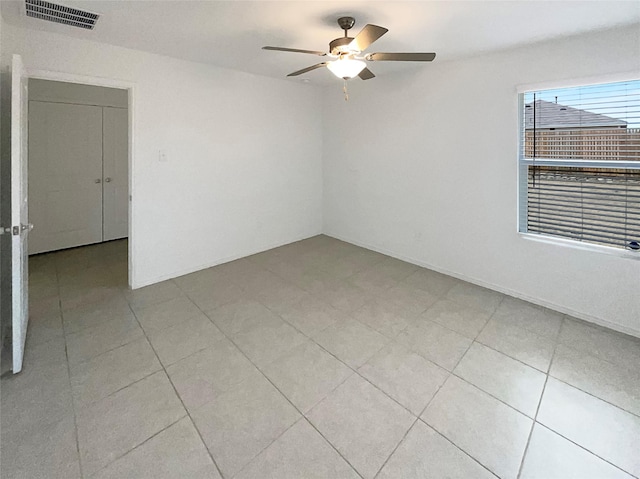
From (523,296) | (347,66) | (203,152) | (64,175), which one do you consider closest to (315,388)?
(347,66)

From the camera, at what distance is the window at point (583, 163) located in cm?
260

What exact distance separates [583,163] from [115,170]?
240 inches

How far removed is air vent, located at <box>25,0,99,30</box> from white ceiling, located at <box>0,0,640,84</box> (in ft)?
0.25

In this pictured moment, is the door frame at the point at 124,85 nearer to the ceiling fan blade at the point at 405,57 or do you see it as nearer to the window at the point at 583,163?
the ceiling fan blade at the point at 405,57

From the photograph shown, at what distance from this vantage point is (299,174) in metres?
5.02

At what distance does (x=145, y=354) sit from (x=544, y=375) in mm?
2775

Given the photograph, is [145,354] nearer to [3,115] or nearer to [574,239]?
[3,115]

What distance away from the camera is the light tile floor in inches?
60.9

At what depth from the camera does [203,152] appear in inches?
152

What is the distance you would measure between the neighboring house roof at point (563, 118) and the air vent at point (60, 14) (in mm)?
3796

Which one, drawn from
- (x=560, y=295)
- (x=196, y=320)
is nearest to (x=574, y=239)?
(x=560, y=295)

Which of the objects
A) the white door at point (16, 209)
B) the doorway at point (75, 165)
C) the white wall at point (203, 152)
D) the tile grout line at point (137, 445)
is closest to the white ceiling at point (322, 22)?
the white wall at point (203, 152)

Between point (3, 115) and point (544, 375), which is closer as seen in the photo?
point (544, 375)

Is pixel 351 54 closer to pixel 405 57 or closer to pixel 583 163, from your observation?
pixel 405 57
